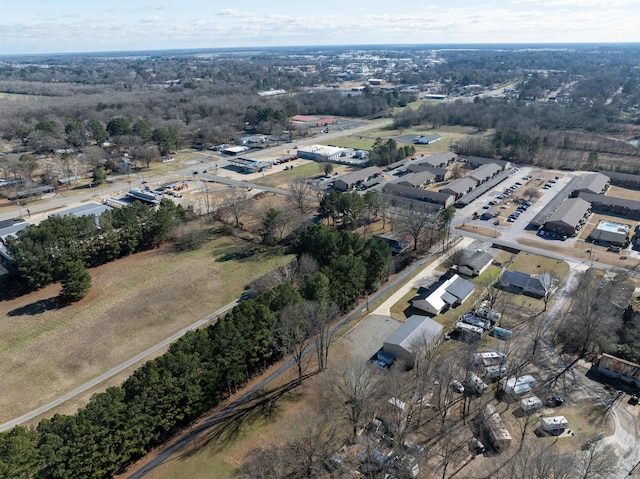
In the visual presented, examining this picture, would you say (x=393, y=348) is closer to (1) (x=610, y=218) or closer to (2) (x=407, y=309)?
(2) (x=407, y=309)

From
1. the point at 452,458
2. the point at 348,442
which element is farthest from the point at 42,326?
the point at 452,458

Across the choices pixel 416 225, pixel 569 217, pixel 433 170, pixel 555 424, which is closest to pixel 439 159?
pixel 433 170

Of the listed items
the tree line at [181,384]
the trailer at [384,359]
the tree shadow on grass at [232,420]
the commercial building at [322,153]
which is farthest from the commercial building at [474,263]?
the commercial building at [322,153]

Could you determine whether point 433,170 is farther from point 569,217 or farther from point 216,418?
point 216,418

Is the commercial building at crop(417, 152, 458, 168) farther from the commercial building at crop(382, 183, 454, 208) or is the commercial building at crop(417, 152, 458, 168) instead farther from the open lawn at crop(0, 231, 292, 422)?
the open lawn at crop(0, 231, 292, 422)

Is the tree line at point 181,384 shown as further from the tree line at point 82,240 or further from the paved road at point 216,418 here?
the tree line at point 82,240
